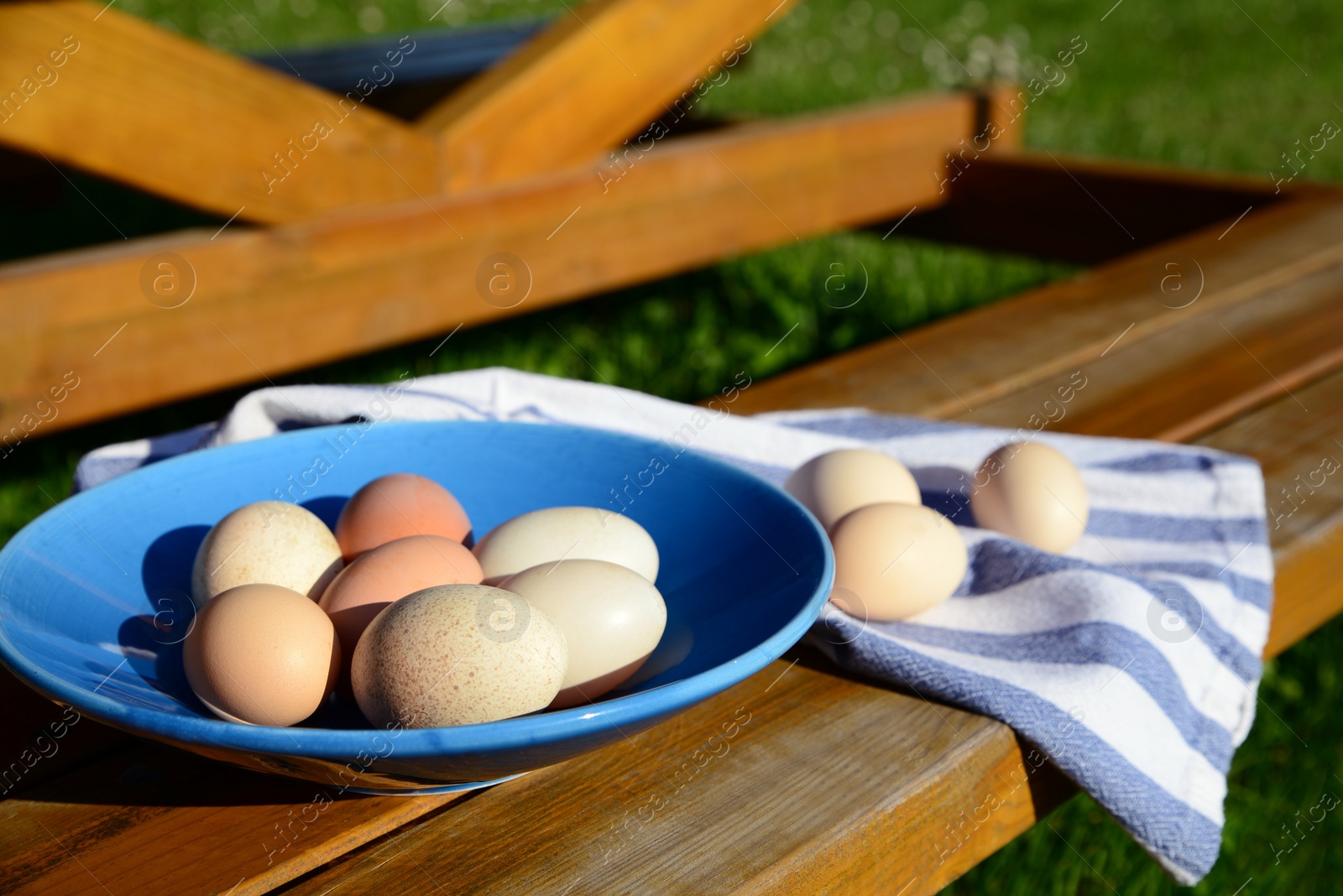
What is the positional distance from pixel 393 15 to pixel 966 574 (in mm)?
7506

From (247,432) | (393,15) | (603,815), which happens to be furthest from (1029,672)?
(393,15)

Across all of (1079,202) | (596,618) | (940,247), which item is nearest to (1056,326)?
(1079,202)

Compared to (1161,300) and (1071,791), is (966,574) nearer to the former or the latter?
(1071,791)

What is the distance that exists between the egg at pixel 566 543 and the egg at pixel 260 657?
146 millimetres

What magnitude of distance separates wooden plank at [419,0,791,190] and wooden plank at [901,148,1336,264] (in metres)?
0.62

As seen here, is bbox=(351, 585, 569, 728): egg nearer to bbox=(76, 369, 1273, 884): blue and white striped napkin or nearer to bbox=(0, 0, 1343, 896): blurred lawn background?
bbox=(76, 369, 1273, 884): blue and white striped napkin

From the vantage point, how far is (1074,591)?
98 centimetres

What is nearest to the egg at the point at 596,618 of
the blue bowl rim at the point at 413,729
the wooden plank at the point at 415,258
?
the blue bowl rim at the point at 413,729

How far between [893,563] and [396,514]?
38 centimetres

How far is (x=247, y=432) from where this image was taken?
1.10 meters

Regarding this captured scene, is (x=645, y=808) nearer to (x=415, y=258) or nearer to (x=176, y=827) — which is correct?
(x=176, y=827)

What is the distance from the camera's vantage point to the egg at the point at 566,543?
0.84m

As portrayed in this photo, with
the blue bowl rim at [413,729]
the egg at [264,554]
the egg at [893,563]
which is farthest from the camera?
the egg at [893,563]

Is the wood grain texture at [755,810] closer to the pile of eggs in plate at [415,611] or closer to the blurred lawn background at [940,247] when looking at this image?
the pile of eggs in plate at [415,611]
